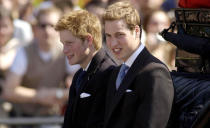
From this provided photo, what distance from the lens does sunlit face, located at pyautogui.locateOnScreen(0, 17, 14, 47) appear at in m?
7.72

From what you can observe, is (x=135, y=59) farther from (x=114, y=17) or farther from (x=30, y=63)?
(x=30, y=63)

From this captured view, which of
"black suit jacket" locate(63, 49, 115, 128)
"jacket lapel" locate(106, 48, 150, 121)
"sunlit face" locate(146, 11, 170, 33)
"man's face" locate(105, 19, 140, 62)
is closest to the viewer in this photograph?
"jacket lapel" locate(106, 48, 150, 121)

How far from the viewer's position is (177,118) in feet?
12.8

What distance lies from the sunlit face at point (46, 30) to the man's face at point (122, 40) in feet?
10.8

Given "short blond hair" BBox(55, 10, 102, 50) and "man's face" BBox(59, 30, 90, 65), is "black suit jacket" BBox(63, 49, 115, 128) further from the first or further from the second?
"short blond hair" BBox(55, 10, 102, 50)

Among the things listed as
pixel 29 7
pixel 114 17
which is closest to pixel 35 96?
pixel 29 7

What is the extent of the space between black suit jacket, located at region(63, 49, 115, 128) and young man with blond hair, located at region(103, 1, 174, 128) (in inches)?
6.9

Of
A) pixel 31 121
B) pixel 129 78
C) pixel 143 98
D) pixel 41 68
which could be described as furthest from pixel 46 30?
pixel 143 98

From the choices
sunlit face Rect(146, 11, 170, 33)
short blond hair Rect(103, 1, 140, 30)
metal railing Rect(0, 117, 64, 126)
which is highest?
short blond hair Rect(103, 1, 140, 30)

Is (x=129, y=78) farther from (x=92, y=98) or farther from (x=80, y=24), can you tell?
(x=80, y=24)

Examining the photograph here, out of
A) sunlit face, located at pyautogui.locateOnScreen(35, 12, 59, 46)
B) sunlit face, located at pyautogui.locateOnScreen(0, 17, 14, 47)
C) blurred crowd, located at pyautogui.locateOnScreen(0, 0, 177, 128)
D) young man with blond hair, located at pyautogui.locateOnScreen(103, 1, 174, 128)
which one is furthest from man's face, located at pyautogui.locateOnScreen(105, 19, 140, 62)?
sunlit face, located at pyautogui.locateOnScreen(0, 17, 14, 47)

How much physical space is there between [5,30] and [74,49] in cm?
342

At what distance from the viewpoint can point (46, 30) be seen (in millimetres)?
7359

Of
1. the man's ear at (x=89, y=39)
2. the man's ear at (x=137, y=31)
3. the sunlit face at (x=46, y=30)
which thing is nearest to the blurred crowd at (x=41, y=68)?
the sunlit face at (x=46, y=30)
